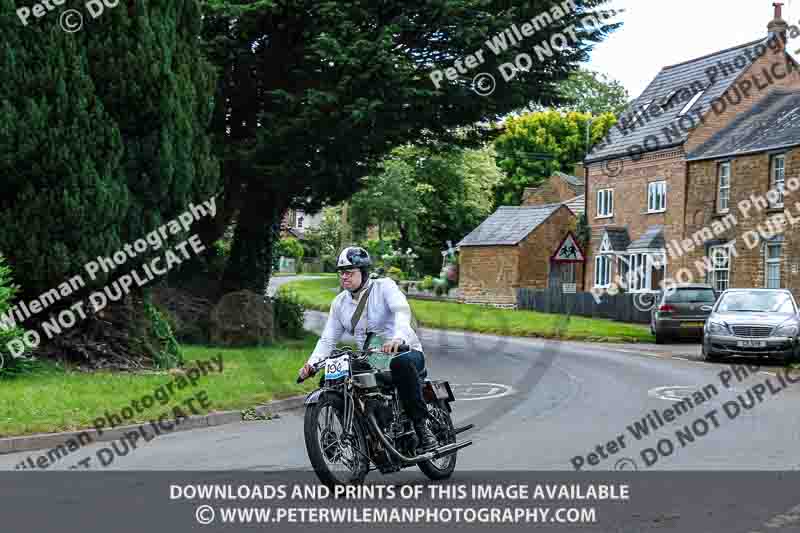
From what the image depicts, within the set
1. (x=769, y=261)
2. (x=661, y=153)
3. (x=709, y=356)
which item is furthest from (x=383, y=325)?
(x=661, y=153)

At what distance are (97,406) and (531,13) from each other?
40.1ft

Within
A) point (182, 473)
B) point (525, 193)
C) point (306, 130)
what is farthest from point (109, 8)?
point (525, 193)

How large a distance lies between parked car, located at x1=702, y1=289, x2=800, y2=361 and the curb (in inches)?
482

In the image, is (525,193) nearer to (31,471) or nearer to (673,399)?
(673,399)

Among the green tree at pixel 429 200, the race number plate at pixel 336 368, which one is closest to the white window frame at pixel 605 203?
the green tree at pixel 429 200

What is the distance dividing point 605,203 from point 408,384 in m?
44.8

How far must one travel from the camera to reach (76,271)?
1628cm

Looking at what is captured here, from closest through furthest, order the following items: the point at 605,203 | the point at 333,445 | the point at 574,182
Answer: the point at 333,445 < the point at 605,203 < the point at 574,182

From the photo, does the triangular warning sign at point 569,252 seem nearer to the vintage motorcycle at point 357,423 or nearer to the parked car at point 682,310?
the parked car at point 682,310

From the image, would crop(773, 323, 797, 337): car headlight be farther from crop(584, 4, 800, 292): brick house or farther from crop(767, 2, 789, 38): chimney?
crop(767, 2, 789, 38): chimney

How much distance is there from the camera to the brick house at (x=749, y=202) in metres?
38.6

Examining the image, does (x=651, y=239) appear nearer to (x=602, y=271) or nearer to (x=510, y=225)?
(x=602, y=271)

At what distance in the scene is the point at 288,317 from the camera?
2619 centimetres

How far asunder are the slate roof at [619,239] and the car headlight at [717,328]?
992 inches
